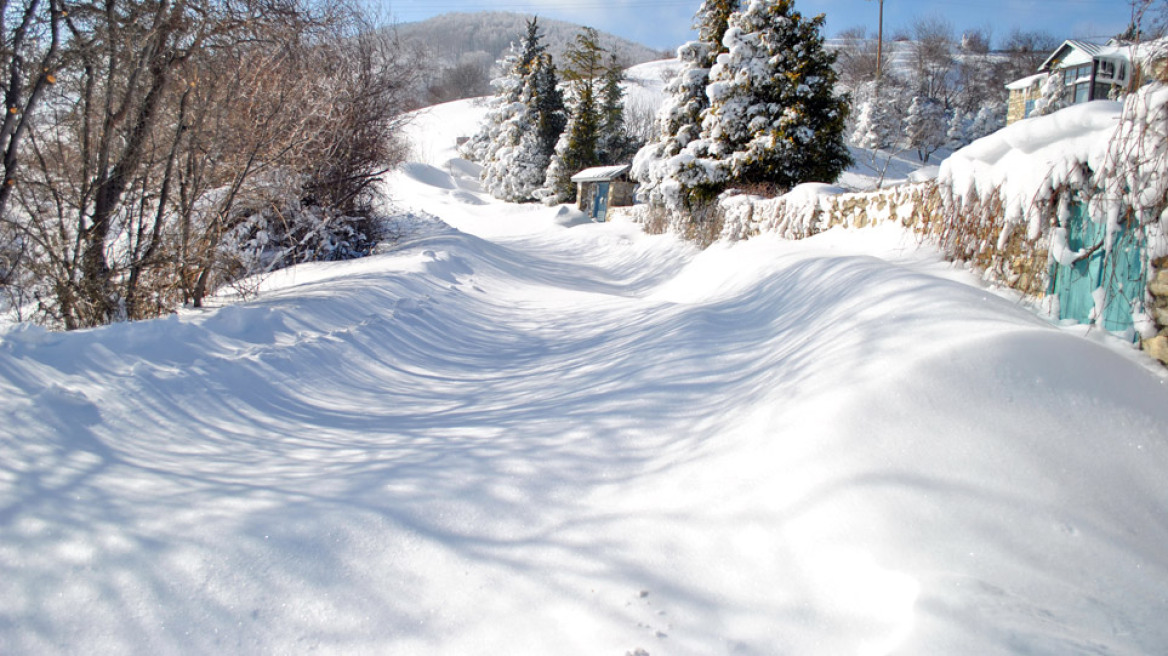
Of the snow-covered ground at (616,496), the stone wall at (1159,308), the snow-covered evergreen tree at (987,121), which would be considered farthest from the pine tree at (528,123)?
the stone wall at (1159,308)

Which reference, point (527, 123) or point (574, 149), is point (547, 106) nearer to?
point (527, 123)

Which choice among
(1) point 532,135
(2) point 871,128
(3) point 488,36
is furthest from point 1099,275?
(3) point 488,36

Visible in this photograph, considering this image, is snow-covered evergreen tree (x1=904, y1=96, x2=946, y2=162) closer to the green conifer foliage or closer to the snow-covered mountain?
the green conifer foliage

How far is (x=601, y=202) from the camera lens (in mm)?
32750

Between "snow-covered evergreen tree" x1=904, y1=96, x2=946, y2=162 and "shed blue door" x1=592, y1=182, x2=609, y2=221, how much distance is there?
2475 centimetres

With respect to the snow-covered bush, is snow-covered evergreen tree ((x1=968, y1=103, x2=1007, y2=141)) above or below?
above

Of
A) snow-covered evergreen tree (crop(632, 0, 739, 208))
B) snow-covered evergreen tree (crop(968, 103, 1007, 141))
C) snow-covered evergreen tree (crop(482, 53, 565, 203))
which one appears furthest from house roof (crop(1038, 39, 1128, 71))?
snow-covered evergreen tree (crop(482, 53, 565, 203))

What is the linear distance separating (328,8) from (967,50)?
93.0 meters

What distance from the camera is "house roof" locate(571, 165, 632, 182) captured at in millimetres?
31406

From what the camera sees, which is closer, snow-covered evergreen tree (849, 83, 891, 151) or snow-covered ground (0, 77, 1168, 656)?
snow-covered ground (0, 77, 1168, 656)

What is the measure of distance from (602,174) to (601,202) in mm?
1427

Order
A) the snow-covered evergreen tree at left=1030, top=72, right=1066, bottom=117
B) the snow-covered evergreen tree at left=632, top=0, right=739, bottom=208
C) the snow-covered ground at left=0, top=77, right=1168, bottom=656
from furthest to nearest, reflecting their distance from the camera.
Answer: the snow-covered evergreen tree at left=1030, top=72, right=1066, bottom=117, the snow-covered evergreen tree at left=632, top=0, right=739, bottom=208, the snow-covered ground at left=0, top=77, right=1168, bottom=656

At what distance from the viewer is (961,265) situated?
5.86 metres

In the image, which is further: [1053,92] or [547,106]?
[547,106]
